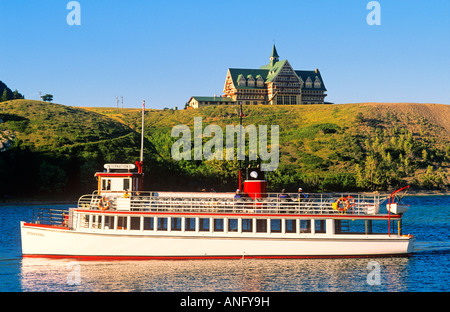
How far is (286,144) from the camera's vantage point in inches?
5074

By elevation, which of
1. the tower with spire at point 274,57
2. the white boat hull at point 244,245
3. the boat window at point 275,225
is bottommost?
the white boat hull at point 244,245

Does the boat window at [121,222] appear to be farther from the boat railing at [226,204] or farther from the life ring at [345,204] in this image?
the life ring at [345,204]

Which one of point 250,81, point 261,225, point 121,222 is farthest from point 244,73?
point 121,222

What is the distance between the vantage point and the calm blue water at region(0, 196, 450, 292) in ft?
94.5

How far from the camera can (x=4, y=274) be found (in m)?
31.8

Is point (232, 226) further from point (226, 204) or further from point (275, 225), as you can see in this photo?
point (226, 204)

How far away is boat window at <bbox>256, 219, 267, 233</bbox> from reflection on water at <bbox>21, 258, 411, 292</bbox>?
216cm

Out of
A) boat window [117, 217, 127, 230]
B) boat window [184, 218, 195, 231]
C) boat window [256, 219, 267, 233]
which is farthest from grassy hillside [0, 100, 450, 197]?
boat window [256, 219, 267, 233]

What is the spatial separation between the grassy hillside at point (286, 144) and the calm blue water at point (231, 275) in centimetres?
5591

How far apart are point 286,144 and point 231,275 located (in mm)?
99378

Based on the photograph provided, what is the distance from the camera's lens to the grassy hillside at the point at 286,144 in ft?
324

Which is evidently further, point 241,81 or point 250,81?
point 250,81

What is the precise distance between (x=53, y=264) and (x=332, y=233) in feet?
60.0

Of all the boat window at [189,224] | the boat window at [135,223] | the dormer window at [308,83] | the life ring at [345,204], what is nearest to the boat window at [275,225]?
the life ring at [345,204]
